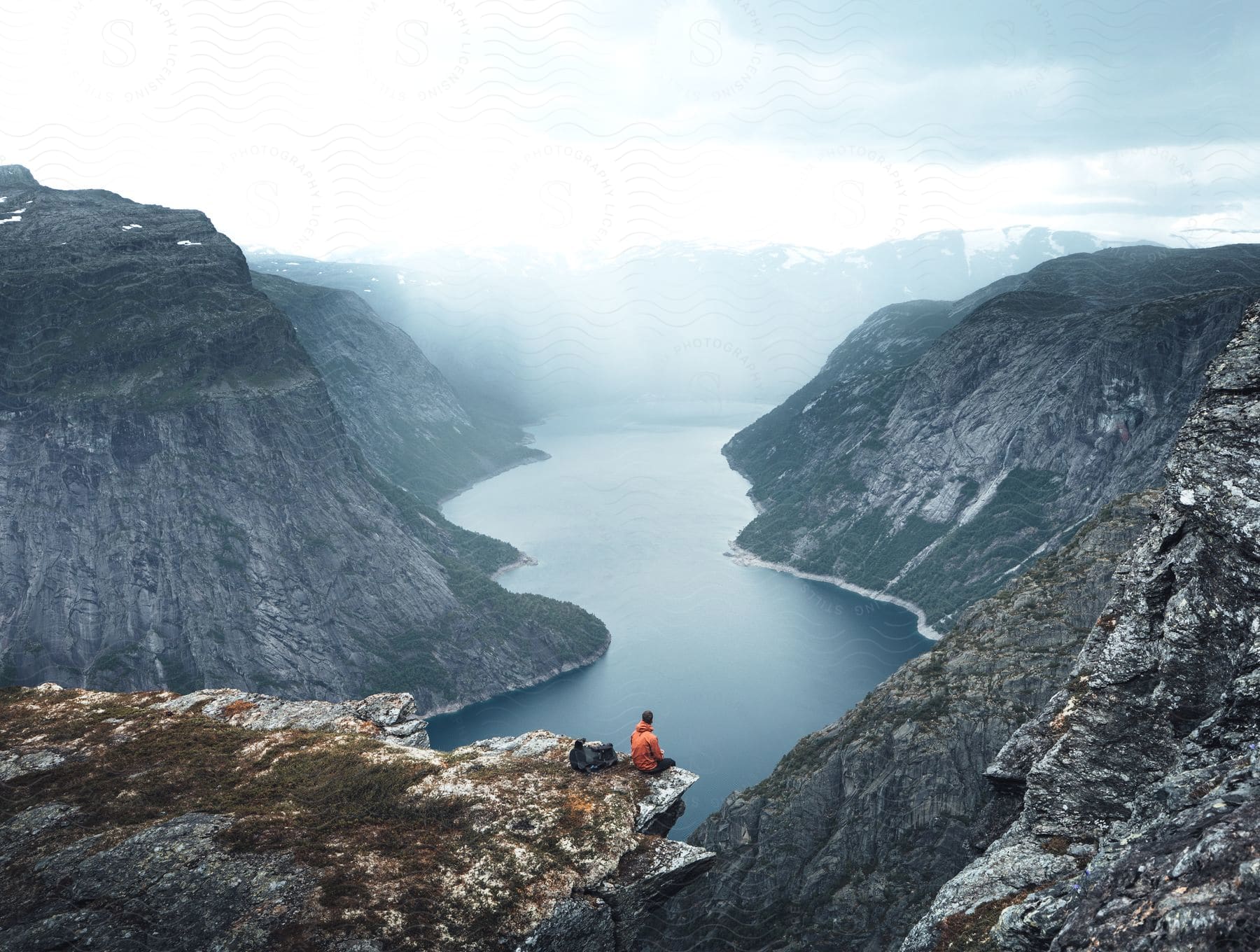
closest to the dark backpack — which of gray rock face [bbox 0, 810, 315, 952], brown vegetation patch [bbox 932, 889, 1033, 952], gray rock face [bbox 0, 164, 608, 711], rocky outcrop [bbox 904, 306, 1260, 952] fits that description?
gray rock face [bbox 0, 810, 315, 952]

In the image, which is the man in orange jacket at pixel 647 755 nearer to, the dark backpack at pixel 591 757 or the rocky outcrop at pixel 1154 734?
the dark backpack at pixel 591 757

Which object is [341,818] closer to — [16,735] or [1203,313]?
[16,735]

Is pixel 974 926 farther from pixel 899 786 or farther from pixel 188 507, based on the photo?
pixel 188 507

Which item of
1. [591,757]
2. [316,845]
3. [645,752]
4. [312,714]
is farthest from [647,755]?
[312,714]

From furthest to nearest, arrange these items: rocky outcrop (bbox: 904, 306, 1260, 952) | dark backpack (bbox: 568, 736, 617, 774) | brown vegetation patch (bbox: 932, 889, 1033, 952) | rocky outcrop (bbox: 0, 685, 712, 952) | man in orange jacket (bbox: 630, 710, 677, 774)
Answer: dark backpack (bbox: 568, 736, 617, 774) < man in orange jacket (bbox: 630, 710, 677, 774) < rocky outcrop (bbox: 0, 685, 712, 952) < brown vegetation patch (bbox: 932, 889, 1033, 952) < rocky outcrop (bbox: 904, 306, 1260, 952)

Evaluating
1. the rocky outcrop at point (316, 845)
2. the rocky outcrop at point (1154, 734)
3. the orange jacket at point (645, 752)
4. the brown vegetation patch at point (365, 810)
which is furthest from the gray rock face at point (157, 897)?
the rocky outcrop at point (1154, 734)

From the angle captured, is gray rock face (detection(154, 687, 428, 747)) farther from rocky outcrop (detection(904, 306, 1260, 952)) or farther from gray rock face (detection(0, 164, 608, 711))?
gray rock face (detection(0, 164, 608, 711))
